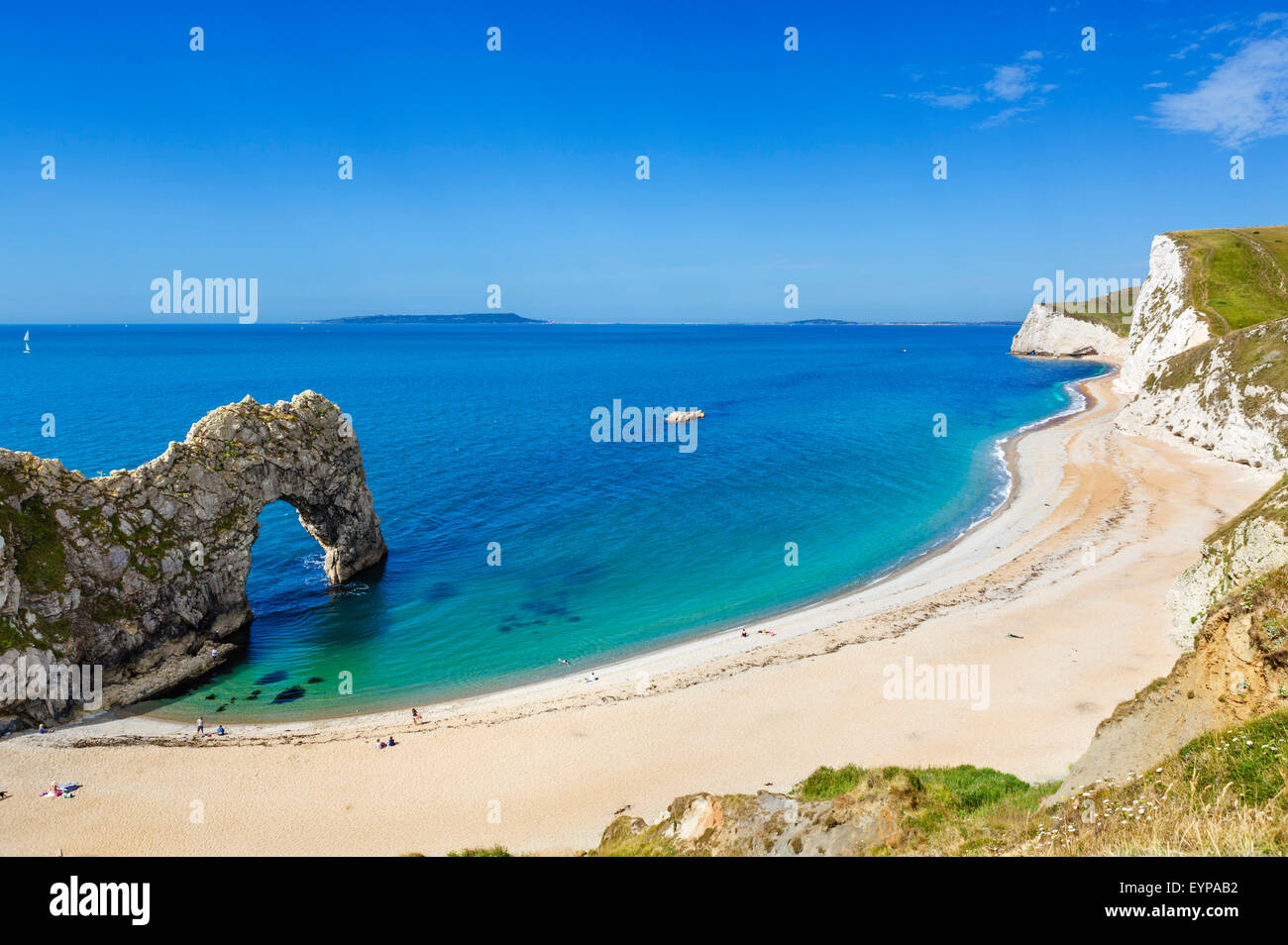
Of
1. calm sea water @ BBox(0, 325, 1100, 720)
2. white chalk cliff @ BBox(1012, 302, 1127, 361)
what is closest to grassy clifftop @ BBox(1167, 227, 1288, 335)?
calm sea water @ BBox(0, 325, 1100, 720)

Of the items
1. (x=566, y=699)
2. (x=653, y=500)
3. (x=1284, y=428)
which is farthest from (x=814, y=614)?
(x=1284, y=428)

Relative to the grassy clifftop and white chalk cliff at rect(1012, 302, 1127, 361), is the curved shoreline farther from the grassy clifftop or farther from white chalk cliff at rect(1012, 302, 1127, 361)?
white chalk cliff at rect(1012, 302, 1127, 361)

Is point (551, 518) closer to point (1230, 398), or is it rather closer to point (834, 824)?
point (834, 824)

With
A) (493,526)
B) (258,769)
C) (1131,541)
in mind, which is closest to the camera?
(258,769)

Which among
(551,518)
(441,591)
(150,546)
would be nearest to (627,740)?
(441,591)
